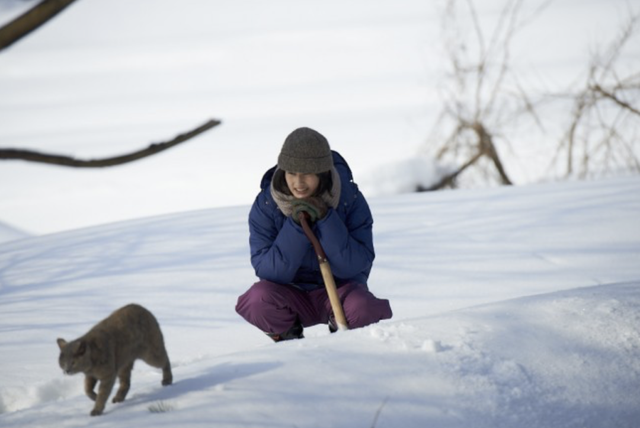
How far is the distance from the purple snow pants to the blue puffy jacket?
5cm

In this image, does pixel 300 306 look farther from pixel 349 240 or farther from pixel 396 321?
pixel 396 321

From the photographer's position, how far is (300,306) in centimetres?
315

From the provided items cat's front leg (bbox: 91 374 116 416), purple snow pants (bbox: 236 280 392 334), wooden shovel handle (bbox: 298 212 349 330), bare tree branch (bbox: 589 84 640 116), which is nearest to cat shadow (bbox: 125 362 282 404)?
cat's front leg (bbox: 91 374 116 416)

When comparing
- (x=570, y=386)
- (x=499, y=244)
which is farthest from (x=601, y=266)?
(x=570, y=386)

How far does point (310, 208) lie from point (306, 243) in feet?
0.53

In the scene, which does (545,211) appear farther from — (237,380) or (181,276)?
(237,380)

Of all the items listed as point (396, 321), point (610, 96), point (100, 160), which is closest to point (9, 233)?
point (610, 96)

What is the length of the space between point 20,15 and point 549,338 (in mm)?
1879

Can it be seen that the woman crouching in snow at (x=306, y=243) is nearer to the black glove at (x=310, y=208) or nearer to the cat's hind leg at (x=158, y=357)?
the black glove at (x=310, y=208)

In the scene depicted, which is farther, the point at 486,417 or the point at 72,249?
the point at 72,249

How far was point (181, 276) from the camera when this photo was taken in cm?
489

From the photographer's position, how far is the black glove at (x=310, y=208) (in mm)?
2859

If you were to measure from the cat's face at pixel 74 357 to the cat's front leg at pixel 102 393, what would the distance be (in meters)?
0.09

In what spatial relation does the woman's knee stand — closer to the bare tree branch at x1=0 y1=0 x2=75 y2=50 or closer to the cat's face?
the cat's face
